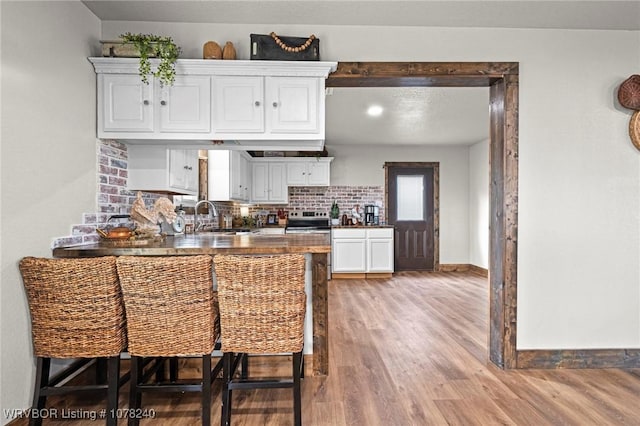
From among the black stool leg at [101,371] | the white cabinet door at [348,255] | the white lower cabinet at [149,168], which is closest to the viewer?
the black stool leg at [101,371]

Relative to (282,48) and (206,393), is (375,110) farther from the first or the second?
(206,393)

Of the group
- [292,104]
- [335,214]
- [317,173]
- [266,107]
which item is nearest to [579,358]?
[292,104]

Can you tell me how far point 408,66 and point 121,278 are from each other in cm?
237

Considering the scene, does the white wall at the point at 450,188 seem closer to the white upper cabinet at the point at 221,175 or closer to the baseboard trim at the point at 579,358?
the white upper cabinet at the point at 221,175

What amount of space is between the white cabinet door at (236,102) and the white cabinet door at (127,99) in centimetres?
47

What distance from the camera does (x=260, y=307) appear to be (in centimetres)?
183

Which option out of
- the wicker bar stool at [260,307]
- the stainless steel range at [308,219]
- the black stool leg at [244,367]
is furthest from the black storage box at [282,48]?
the stainless steel range at [308,219]

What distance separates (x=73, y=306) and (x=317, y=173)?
16.7 feet

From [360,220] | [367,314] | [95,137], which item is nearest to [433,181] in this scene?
[360,220]

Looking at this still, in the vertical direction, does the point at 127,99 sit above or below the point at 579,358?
above

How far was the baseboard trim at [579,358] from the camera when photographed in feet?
8.88

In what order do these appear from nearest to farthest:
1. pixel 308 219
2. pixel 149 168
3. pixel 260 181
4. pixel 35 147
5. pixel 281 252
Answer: pixel 35 147 < pixel 281 252 < pixel 149 168 < pixel 260 181 < pixel 308 219

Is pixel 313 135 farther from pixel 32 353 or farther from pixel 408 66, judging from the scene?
pixel 32 353

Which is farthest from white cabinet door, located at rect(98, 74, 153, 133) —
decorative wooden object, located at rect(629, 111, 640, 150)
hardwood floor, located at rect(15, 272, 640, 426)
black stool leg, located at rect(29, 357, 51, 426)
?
decorative wooden object, located at rect(629, 111, 640, 150)
